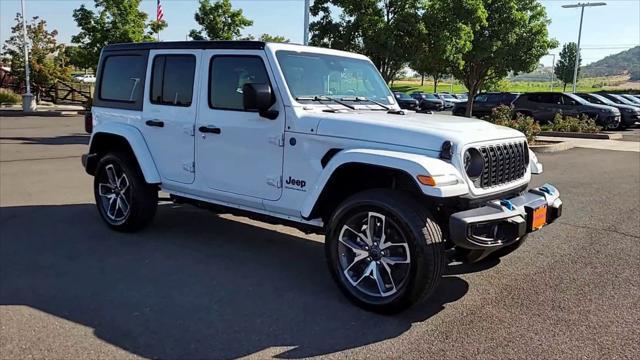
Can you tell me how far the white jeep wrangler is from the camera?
384 cm

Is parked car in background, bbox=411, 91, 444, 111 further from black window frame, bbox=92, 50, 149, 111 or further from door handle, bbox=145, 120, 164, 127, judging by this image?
door handle, bbox=145, 120, 164, 127

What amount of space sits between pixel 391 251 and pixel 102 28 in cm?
2575

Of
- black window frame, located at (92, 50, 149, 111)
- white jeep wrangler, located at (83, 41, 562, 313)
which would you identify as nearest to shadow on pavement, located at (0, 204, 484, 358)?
white jeep wrangler, located at (83, 41, 562, 313)

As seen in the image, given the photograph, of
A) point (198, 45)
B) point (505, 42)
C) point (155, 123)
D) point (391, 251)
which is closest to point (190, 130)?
point (155, 123)

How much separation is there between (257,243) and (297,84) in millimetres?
1869

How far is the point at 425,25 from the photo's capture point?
54.1ft

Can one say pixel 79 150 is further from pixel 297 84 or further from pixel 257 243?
pixel 297 84

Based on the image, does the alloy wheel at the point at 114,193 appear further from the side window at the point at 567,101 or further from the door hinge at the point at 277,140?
the side window at the point at 567,101

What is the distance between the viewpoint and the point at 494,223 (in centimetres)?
382

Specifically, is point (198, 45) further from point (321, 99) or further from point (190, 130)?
point (321, 99)

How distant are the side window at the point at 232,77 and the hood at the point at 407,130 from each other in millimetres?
784

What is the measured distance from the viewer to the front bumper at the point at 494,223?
3652 mm

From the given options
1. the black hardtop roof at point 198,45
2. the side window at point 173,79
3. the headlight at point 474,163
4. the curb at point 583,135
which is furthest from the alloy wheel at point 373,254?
the curb at point 583,135

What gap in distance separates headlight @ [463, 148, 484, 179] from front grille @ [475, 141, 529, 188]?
0.14ft
